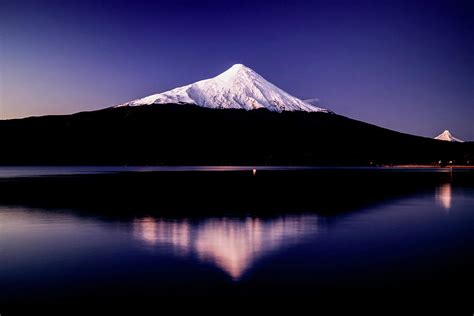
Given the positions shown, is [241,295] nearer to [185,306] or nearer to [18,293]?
[185,306]

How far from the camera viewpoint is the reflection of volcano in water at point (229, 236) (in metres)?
16.8

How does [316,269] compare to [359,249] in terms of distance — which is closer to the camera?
[316,269]

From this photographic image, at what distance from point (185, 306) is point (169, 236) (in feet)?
35.0

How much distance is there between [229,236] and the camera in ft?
70.9

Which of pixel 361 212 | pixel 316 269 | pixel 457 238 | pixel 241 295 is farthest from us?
pixel 361 212

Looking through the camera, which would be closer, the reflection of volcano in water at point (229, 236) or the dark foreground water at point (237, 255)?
the dark foreground water at point (237, 255)

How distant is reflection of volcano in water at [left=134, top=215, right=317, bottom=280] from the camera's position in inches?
659

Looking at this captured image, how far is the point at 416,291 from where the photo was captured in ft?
40.5

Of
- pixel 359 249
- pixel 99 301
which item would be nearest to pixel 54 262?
pixel 99 301

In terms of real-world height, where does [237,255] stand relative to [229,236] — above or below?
above

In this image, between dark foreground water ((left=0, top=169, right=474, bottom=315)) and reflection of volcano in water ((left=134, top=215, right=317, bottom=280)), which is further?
reflection of volcano in water ((left=134, top=215, right=317, bottom=280))

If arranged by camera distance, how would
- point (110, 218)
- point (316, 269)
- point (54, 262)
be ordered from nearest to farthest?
point (316, 269), point (54, 262), point (110, 218)

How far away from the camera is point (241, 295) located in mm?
11914

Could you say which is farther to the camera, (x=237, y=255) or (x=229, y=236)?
(x=229, y=236)
